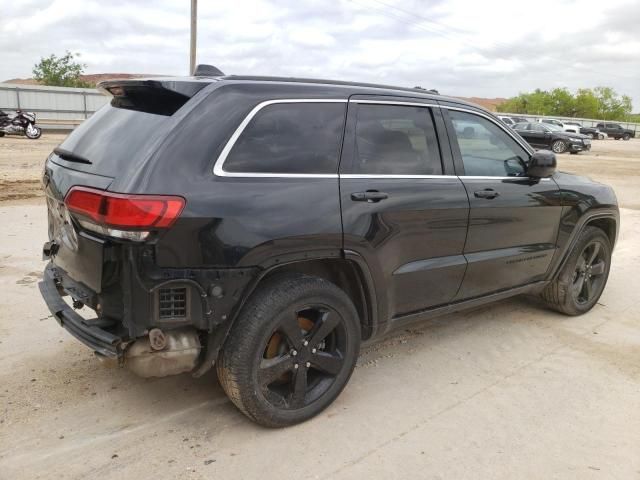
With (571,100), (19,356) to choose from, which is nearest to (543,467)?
(19,356)

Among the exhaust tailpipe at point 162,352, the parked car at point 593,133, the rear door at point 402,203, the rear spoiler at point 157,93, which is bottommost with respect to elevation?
the parked car at point 593,133

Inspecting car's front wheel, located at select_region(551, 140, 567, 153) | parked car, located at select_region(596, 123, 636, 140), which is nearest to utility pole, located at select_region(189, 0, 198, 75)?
car's front wheel, located at select_region(551, 140, 567, 153)

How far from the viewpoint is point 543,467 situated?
2.88 m

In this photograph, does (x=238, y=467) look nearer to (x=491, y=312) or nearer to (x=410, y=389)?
(x=410, y=389)

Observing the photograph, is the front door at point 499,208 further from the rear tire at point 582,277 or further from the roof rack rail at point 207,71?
the roof rack rail at point 207,71

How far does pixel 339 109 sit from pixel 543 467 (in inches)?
86.3

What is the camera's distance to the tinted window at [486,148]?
3947mm

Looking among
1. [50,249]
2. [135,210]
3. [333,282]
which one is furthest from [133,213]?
[333,282]

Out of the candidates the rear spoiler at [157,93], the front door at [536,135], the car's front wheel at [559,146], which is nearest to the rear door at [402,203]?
the rear spoiler at [157,93]

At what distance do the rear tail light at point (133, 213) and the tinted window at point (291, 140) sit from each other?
1.22ft

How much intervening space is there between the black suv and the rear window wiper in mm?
14

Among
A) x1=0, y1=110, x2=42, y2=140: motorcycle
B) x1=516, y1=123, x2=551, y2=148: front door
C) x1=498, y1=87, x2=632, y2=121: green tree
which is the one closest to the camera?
x1=0, y1=110, x2=42, y2=140: motorcycle

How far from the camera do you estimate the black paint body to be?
8.63 feet

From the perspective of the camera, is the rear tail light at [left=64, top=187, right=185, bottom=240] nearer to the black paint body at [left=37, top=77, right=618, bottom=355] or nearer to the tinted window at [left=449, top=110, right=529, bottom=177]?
the black paint body at [left=37, top=77, right=618, bottom=355]
